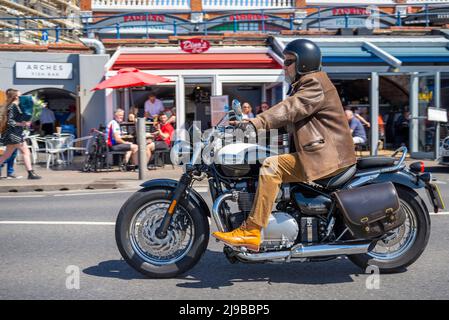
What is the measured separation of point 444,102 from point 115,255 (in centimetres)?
1436

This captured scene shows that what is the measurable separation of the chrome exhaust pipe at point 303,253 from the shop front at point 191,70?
1256 cm

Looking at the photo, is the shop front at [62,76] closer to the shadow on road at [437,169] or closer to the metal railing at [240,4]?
the shadow on road at [437,169]

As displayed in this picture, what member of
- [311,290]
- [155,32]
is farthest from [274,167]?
[155,32]

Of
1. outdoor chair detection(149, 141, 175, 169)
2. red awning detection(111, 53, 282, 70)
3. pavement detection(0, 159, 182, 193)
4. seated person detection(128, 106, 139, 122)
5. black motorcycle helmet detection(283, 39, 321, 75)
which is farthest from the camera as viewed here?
red awning detection(111, 53, 282, 70)

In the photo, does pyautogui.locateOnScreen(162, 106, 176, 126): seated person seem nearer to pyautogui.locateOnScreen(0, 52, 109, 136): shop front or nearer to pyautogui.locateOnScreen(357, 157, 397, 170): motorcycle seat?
pyautogui.locateOnScreen(0, 52, 109, 136): shop front

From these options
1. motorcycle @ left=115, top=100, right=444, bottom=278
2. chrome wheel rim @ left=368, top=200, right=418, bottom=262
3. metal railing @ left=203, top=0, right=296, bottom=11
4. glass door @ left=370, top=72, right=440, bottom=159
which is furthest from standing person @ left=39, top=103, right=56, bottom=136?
chrome wheel rim @ left=368, top=200, right=418, bottom=262

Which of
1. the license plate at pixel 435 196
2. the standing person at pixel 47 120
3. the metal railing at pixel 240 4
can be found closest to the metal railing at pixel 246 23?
the metal railing at pixel 240 4

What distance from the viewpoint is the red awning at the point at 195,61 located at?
16422 mm

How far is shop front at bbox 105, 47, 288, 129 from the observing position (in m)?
16.5

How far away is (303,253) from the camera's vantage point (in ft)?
13.8

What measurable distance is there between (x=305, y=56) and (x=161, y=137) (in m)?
10.4

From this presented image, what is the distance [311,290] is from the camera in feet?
13.9

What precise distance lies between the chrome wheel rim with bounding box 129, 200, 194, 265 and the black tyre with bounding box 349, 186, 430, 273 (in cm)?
143
